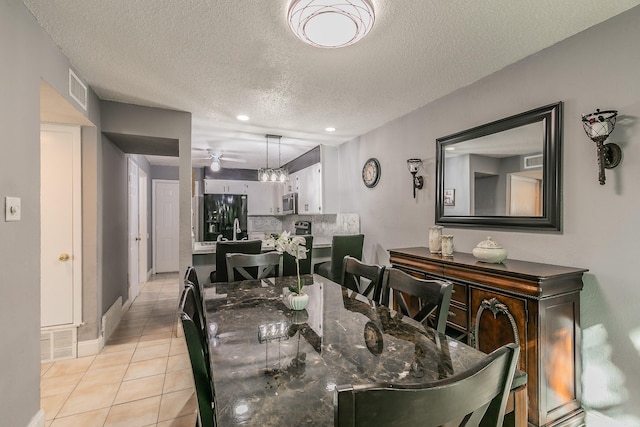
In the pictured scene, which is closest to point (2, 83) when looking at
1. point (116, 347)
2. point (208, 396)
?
point (208, 396)

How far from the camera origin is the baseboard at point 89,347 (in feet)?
9.21

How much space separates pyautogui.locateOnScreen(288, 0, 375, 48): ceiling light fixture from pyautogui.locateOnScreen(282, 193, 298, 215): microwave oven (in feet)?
13.4

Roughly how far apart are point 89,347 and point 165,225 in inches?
160

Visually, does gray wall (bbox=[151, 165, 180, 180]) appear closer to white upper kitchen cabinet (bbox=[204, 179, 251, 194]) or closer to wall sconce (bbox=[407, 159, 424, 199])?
white upper kitchen cabinet (bbox=[204, 179, 251, 194])

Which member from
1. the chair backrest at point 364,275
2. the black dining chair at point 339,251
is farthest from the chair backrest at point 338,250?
the chair backrest at point 364,275

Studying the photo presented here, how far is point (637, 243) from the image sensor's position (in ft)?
5.32

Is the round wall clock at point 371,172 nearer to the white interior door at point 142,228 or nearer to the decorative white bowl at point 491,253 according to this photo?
the decorative white bowl at point 491,253

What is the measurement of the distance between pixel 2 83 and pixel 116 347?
2.56m

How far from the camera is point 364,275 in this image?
198 cm

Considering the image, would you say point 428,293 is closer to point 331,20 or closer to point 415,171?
Result: point 331,20

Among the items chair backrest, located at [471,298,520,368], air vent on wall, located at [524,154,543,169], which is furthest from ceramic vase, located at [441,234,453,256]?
air vent on wall, located at [524,154,543,169]

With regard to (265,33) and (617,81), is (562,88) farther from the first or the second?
(265,33)

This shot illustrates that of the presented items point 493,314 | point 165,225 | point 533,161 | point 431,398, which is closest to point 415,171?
point 533,161

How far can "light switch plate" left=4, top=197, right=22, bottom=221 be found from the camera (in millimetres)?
1492
